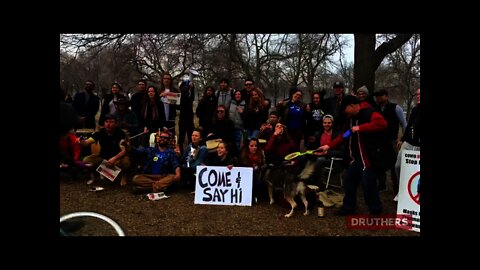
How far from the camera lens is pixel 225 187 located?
17.4ft

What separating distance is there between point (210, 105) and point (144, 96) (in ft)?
4.14

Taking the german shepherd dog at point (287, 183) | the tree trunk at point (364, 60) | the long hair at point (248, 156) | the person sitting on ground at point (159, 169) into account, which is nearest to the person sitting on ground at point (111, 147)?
the person sitting on ground at point (159, 169)

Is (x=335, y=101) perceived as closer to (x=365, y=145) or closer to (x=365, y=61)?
(x=365, y=61)

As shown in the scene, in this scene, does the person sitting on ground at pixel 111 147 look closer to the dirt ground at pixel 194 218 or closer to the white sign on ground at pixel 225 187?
the dirt ground at pixel 194 218

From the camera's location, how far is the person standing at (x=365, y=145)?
14.9ft

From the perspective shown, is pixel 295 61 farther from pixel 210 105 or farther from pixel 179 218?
pixel 179 218

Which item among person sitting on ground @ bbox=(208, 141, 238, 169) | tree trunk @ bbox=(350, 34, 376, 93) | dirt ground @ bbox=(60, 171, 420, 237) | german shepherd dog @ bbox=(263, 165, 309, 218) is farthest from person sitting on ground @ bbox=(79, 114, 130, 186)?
tree trunk @ bbox=(350, 34, 376, 93)

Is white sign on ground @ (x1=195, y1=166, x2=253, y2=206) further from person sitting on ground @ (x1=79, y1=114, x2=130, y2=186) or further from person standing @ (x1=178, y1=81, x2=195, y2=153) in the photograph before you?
person standing @ (x1=178, y1=81, x2=195, y2=153)

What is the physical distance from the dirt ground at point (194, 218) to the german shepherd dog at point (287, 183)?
192 millimetres

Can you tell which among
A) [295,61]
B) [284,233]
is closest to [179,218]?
[284,233]

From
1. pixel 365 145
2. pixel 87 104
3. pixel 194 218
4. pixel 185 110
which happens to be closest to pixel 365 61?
pixel 365 145

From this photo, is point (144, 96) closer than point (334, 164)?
No

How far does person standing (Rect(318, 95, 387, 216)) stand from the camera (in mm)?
4535

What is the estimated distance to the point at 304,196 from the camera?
5004 millimetres
